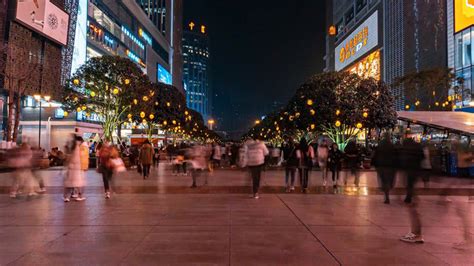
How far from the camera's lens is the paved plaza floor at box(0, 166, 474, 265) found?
20.3ft

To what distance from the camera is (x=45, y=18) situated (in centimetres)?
4466

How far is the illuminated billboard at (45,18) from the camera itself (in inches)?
1652

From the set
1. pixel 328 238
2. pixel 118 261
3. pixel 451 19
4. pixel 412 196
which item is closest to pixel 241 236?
pixel 328 238

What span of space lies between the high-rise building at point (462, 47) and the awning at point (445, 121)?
87.9ft

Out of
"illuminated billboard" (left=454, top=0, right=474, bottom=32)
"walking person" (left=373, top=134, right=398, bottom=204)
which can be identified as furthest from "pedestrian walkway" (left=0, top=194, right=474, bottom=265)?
"illuminated billboard" (left=454, top=0, right=474, bottom=32)

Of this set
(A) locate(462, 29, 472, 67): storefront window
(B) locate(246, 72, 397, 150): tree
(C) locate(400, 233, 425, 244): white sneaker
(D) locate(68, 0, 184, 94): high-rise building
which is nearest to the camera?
(C) locate(400, 233, 425, 244): white sneaker

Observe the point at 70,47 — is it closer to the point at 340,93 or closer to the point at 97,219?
the point at 340,93

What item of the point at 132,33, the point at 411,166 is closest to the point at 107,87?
the point at 411,166

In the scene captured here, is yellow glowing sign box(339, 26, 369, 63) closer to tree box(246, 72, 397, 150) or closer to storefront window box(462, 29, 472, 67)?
storefront window box(462, 29, 472, 67)

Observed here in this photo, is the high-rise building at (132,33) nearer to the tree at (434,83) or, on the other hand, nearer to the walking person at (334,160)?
the tree at (434,83)

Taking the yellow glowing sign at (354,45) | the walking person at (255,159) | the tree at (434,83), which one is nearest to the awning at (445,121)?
the walking person at (255,159)

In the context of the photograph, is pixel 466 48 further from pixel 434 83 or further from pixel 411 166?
pixel 411 166

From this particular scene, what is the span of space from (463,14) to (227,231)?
54557 millimetres

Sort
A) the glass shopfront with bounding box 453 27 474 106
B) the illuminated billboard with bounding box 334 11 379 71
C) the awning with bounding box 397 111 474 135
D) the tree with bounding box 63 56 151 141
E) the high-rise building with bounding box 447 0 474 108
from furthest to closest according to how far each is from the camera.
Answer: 1. the illuminated billboard with bounding box 334 11 379 71
2. the high-rise building with bounding box 447 0 474 108
3. the glass shopfront with bounding box 453 27 474 106
4. the tree with bounding box 63 56 151 141
5. the awning with bounding box 397 111 474 135
